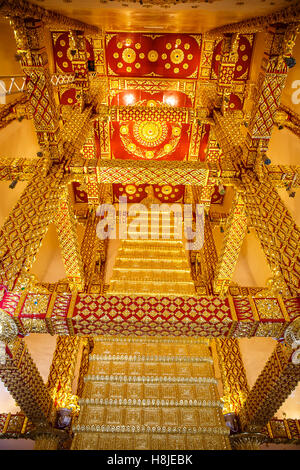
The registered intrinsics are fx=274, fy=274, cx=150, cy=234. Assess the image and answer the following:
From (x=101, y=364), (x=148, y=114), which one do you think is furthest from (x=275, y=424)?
(x=148, y=114)

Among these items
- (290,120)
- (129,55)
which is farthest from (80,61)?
(290,120)

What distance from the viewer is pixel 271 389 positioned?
10.00 feet

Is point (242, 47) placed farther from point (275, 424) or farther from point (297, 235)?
point (275, 424)

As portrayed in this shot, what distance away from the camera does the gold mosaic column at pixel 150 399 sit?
3248mm

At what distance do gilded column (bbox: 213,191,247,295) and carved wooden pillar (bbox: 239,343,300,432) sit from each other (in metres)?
2.09

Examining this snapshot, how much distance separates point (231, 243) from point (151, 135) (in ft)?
15.8

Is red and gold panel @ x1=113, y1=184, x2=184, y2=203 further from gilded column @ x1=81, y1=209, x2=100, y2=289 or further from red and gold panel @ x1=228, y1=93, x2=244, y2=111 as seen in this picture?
red and gold panel @ x1=228, y1=93, x2=244, y2=111

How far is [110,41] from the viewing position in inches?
253

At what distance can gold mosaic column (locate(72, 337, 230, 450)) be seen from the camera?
3.25m

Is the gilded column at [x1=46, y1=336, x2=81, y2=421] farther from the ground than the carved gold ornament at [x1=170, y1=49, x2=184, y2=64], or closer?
closer

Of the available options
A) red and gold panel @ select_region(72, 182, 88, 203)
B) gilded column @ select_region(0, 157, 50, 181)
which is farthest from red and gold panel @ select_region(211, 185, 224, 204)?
gilded column @ select_region(0, 157, 50, 181)

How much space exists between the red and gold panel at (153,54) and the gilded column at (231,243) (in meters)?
4.39

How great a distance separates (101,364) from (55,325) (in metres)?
1.95

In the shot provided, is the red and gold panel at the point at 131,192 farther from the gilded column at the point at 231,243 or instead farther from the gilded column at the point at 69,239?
the gilded column at the point at 231,243
